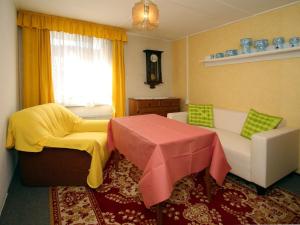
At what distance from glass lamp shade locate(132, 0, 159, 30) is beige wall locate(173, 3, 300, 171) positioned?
1961mm

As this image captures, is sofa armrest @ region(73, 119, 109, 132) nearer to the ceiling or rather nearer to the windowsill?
the windowsill

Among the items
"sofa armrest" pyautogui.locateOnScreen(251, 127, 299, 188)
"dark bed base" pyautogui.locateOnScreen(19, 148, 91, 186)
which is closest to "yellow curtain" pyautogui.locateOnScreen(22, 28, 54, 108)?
"dark bed base" pyautogui.locateOnScreen(19, 148, 91, 186)

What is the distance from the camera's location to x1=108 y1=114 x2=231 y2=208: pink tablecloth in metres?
1.39

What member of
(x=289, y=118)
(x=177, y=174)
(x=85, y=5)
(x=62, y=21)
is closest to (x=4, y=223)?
(x=177, y=174)

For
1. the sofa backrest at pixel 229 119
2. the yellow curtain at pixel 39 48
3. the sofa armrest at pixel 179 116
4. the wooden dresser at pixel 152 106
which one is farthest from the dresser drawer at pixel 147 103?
the yellow curtain at pixel 39 48

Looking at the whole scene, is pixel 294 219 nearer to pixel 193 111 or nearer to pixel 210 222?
pixel 210 222

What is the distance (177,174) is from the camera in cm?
154

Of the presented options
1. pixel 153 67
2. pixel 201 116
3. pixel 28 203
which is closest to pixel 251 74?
pixel 201 116

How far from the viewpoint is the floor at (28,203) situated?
1621 millimetres

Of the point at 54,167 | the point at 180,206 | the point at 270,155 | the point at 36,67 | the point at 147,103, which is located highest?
the point at 36,67

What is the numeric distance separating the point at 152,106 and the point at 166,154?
97.9 inches

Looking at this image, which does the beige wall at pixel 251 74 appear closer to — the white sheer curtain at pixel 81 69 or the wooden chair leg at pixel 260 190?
the wooden chair leg at pixel 260 190

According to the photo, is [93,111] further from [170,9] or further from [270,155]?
[270,155]

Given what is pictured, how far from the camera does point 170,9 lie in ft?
8.95
